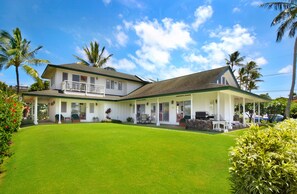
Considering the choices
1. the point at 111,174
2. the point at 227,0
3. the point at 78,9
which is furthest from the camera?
the point at 78,9

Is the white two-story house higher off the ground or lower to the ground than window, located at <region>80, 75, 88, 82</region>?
lower

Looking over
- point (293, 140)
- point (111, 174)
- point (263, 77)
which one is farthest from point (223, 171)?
point (263, 77)

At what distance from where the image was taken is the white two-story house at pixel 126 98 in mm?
16219

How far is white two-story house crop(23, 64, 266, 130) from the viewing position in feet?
53.2

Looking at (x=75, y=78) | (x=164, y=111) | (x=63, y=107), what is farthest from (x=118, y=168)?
(x=75, y=78)

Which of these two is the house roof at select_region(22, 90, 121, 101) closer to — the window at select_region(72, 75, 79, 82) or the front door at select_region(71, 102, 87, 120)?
the front door at select_region(71, 102, 87, 120)

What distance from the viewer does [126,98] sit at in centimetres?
2114

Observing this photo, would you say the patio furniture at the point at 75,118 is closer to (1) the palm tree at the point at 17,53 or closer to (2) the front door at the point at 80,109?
(2) the front door at the point at 80,109

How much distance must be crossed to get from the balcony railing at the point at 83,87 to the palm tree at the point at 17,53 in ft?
15.1

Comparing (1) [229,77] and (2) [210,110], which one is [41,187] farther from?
(1) [229,77]

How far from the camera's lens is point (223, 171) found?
15.3 feet

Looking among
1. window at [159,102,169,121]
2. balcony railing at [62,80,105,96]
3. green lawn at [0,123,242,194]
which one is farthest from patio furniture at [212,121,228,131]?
balcony railing at [62,80,105,96]

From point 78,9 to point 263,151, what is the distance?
18.0 metres

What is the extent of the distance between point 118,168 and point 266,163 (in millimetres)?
3642
